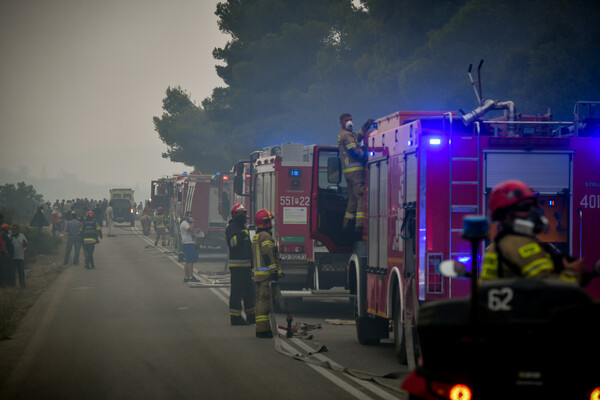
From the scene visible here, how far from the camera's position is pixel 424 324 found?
4.82m

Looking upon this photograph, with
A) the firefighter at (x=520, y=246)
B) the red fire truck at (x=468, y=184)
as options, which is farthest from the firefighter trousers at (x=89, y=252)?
the firefighter at (x=520, y=246)

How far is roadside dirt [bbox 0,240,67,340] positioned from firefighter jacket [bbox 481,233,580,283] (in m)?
10.9

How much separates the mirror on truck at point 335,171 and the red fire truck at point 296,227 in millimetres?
3823

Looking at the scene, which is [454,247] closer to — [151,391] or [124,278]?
[151,391]

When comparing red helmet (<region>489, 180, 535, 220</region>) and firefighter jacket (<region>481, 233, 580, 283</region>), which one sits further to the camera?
red helmet (<region>489, 180, 535, 220</region>)

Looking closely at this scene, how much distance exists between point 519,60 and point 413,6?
6.78 metres

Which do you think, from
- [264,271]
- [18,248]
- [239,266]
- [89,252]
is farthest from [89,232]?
[264,271]

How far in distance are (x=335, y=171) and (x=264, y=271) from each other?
86.9 inches

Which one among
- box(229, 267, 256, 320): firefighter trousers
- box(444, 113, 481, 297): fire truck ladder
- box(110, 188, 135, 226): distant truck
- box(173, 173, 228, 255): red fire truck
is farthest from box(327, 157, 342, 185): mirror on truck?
box(110, 188, 135, 226): distant truck

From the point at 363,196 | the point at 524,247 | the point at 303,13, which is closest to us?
the point at 524,247

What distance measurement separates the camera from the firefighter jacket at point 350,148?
1349 cm

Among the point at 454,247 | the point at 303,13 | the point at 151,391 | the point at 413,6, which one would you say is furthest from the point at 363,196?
the point at 303,13

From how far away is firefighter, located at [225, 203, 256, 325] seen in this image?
15.8 meters

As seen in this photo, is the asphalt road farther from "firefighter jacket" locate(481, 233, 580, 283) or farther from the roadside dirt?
"firefighter jacket" locate(481, 233, 580, 283)
